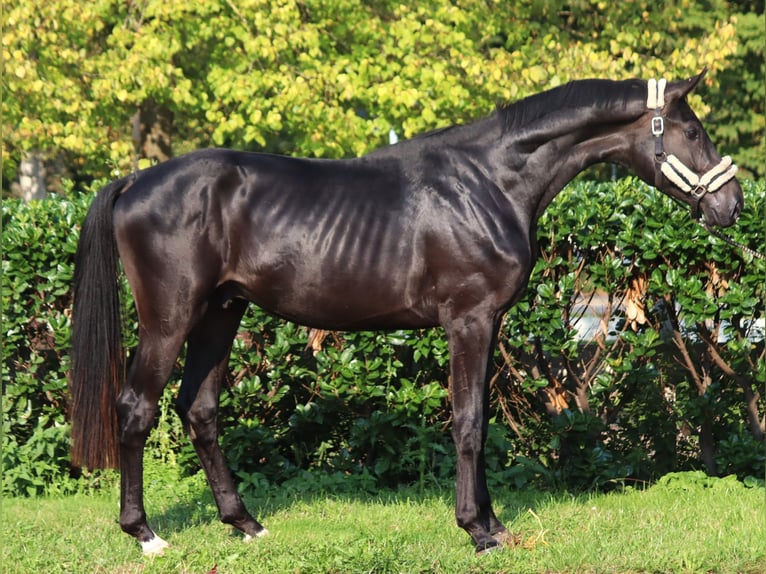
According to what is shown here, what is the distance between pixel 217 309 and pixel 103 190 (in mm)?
871

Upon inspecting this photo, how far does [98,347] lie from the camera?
17.3ft

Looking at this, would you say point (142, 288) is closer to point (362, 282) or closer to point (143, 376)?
point (143, 376)

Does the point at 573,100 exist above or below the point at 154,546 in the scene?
above

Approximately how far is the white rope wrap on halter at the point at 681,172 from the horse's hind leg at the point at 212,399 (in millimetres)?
2372

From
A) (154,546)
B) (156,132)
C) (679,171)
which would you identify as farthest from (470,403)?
(156,132)

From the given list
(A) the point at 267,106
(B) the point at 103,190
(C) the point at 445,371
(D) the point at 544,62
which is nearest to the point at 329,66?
(A) the point at 267,106

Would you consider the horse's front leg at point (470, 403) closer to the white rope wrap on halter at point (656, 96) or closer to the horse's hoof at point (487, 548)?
the horse's hoof at point (487, 548)

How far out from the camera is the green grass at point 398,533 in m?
4.85

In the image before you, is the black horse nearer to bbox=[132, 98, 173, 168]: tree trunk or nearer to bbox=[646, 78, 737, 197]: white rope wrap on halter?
bbox=[646, 78, 737, 197]: white rope wrap on halter

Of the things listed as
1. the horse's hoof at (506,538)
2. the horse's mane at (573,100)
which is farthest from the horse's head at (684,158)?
the horse's hoof at (506,538)

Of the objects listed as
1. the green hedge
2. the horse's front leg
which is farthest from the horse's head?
the green hedge

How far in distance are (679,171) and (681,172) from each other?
0.4 inches

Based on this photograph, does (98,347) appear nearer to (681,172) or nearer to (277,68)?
(681,172)

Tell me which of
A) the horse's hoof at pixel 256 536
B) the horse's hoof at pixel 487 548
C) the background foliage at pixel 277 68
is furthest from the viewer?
the background foliage at pixel 277 68
